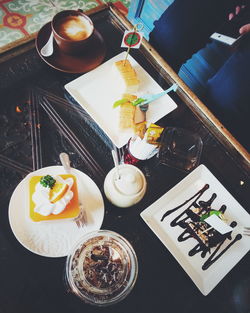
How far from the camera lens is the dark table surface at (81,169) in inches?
32.9

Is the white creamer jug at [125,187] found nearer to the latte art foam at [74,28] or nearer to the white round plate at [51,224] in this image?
the white round plate at [51,224]

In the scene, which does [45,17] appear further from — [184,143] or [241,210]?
[241,210]

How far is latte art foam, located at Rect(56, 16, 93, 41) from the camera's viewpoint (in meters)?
1.17

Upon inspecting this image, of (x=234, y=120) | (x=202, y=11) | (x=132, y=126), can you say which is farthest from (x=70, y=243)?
(x=202, y=11)

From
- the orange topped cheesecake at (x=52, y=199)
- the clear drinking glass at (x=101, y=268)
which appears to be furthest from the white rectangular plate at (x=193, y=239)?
the orange topped cheesecake at (x=52, y=199)

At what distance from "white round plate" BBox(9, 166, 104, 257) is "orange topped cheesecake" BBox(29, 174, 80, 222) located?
0.04 m

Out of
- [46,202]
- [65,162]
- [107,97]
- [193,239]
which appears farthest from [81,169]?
[193,239]

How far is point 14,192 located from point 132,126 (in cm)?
48

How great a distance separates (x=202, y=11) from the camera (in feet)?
5.44

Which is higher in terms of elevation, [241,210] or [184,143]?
[184,143]

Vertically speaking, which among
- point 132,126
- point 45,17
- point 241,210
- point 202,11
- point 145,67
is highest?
point 45,17

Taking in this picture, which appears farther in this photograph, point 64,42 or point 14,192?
point 64,42

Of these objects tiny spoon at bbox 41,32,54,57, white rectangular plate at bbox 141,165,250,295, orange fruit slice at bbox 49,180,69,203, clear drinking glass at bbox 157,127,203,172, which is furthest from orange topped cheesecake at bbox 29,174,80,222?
tiny spoon at bbox 41,32,54,57

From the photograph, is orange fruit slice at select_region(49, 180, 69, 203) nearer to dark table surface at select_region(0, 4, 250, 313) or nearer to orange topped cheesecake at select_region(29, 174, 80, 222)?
orange topped cheesecake at select_region(29, 174, 80, 222)
